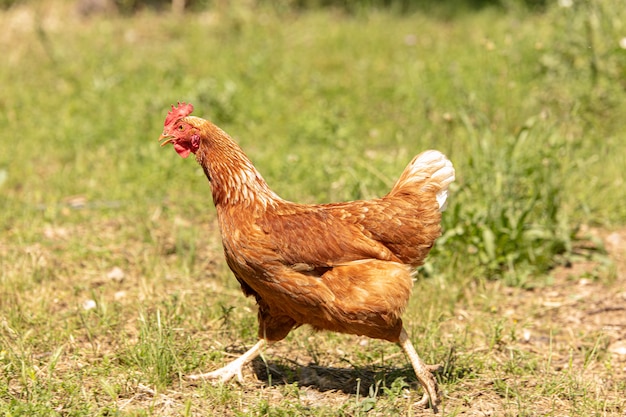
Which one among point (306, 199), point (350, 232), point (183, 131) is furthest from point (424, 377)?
point (306, 199)

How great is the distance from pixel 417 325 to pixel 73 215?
2.95 metres

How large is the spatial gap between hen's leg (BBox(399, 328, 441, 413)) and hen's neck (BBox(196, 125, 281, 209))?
0.96 metres

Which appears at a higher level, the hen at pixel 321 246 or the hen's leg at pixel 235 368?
the hen at pixel 321 246

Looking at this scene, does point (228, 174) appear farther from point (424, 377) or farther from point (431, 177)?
point (424, 377)

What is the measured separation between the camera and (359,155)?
6.88 meters

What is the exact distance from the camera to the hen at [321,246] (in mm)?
3854

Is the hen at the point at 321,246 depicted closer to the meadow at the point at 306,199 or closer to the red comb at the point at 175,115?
the red comb at the point at 175,115

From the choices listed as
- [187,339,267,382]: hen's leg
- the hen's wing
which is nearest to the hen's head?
the hen's wing

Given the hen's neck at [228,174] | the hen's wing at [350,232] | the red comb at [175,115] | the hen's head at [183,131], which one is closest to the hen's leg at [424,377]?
the hen's wing at [350,232]

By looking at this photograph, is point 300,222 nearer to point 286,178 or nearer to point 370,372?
point 370,372

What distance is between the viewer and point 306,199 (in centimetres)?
643

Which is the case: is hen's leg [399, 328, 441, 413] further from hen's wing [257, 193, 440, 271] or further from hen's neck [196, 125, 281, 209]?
hen's neck [196, 125, 281, 209]

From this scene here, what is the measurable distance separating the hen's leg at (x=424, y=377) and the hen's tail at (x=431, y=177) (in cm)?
74

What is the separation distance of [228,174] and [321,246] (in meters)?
0.59
